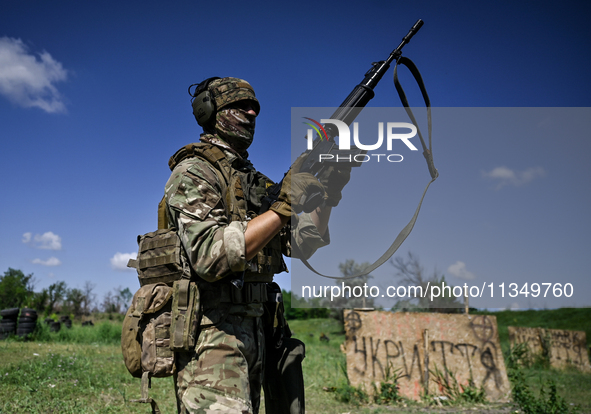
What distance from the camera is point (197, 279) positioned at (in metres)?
2.21

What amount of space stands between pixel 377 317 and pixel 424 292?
3.28 metres

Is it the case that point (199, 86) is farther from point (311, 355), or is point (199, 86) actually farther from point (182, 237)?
point (311, 355)

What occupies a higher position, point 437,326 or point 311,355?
point 437,326

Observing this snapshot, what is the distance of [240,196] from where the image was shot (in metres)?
2.39

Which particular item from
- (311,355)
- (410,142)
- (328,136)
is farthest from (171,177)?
(311,355)

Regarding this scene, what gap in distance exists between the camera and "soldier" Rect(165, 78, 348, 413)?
201 cm

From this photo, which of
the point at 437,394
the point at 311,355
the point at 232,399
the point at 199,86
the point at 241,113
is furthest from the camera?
the point at 311,355

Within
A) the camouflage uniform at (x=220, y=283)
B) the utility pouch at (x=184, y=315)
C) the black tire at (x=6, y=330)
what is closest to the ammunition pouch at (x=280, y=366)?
the camouflage uniform at (x=220, y=283)

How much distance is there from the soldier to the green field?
1345mm

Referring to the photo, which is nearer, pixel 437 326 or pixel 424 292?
pixel 437 326

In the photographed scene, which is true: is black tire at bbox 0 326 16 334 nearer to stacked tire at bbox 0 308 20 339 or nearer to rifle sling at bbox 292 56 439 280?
stacked tire at bbox 0 308 20 339

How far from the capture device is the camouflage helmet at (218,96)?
262 cm

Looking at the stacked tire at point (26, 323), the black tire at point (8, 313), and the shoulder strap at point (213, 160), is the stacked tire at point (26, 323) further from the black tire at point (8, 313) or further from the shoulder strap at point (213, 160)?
the shoulder strap at point (213, 160)

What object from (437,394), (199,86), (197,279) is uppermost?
(199,86)
